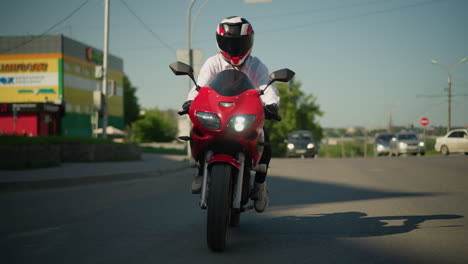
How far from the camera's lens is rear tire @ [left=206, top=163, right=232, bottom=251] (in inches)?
153

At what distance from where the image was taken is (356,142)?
159000 mm

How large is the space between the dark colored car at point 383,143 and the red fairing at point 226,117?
3292 cm

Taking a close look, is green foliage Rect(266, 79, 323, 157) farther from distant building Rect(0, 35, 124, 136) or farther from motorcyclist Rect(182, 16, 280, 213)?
motorcyclist Rect(182, 16, 280, 213)

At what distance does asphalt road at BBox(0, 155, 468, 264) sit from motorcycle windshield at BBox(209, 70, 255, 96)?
1.41 metres

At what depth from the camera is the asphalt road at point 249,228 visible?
13.3 ft

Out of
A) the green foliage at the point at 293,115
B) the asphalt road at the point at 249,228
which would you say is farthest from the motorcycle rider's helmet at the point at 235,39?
the green foliage at the point at 293,115

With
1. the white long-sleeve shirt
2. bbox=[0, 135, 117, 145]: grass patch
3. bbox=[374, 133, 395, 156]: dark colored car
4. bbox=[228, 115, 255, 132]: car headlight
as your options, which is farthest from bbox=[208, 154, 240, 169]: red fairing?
bbox=[374, 133, 395, 156]: dark colored car

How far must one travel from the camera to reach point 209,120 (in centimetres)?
407

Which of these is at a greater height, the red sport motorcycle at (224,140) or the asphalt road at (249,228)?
the red sport motorcycle at (224,140)

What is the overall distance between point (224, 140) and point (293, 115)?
69249 mm

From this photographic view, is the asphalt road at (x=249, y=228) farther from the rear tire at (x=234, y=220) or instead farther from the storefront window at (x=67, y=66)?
the storefront window at (x=67, y=66)

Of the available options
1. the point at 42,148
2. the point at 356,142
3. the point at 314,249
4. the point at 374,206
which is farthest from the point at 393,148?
the point at 356,142

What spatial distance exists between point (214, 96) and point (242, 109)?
0.92ft

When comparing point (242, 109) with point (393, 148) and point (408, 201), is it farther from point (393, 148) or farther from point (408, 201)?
point (393, 148)
